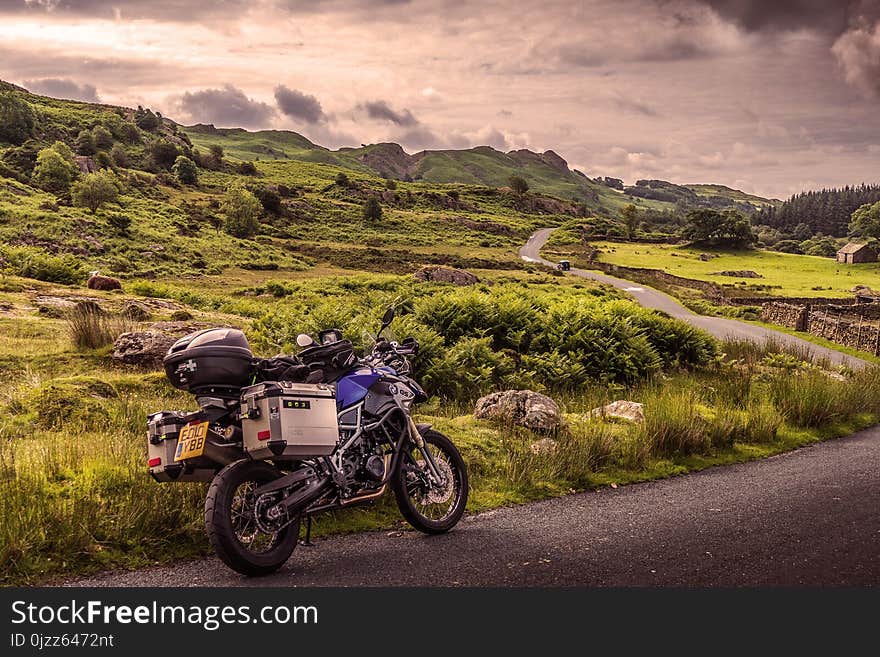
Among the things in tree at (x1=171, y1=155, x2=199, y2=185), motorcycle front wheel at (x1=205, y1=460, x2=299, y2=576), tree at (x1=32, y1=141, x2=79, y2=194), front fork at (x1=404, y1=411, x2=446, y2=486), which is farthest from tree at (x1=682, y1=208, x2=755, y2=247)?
motorcycle front wheel at (x1=205, y1=460, x2=299, y2=576)

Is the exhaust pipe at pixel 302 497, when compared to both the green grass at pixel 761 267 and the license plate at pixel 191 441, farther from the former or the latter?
the green grass at pixel 761 267

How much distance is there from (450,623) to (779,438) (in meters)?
10.1

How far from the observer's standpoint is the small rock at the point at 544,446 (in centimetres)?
996

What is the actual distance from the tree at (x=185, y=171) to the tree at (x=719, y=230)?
4202 inches

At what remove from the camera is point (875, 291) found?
92812 millimetres

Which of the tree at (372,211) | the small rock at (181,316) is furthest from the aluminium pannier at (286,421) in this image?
the tree at (372,211)

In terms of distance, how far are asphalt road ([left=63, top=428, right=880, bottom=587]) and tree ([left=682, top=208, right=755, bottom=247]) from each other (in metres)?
155

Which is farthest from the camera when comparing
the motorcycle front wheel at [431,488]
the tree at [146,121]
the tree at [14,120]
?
the tree at [146,121]

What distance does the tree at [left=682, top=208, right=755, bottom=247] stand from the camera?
153 meters

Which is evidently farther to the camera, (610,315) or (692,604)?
(610,315)

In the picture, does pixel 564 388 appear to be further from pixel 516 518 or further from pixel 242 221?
pixel 242 221

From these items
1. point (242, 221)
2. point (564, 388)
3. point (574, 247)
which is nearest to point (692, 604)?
point (564, 388)

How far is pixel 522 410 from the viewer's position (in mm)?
11719

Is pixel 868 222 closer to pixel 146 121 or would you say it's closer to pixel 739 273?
pixel 739 273
